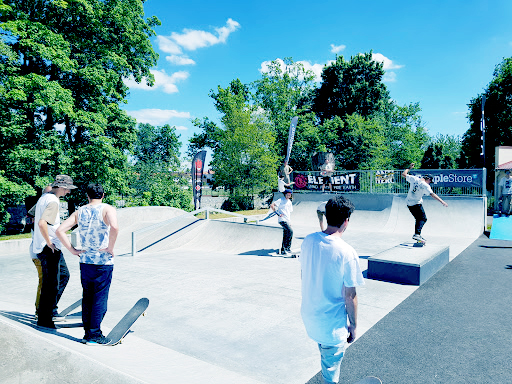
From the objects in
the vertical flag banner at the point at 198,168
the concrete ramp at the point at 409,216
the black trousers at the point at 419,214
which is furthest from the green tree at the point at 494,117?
the black trousers at the point at 419,214

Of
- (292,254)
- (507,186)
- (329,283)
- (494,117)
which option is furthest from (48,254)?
(494,117)

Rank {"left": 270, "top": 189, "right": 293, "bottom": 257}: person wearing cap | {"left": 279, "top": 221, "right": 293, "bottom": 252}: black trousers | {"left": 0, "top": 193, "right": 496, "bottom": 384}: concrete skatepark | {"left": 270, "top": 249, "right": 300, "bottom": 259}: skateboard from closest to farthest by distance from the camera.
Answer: {"left": 0, "top": 193, "right": 496, "bottom": 384}: concrete skatepark
{"left": 270, "top": 189, "right": 293, "bottom": 257}: person wearing cap
{"left": 279, "top": 221, "right": 293, "bottom": 252}: black trousers
{"left": 270, "top": 249, "right": 300, "bottom": 259}: skateboard

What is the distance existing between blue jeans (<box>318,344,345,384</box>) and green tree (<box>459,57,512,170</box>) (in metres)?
35.8

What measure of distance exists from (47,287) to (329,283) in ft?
11.3

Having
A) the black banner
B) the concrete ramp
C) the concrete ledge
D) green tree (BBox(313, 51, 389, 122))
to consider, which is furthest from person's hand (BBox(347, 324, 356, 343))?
green tree (BBox(313, 51, 389, 122))

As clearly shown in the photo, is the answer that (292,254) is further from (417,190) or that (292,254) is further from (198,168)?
(198,168)

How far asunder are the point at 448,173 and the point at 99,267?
14919mm

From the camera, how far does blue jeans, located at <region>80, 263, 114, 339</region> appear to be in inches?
134

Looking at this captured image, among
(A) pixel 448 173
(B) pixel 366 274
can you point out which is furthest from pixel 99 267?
(A) pixel 448 173

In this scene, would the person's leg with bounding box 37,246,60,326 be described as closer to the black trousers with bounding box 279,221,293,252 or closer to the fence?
the black trousers with bounding box 279,221,293,252

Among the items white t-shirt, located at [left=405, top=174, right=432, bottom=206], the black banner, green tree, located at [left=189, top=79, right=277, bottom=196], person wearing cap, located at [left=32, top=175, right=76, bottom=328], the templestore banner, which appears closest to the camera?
person wearing cap, located at [left=32, top=175, right=76, bottom=328]

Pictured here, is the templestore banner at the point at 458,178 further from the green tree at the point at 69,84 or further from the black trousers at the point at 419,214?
the green tree at the point at 69,84

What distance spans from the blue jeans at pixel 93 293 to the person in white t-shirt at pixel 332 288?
2215 millimetres

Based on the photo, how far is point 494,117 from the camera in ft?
112
